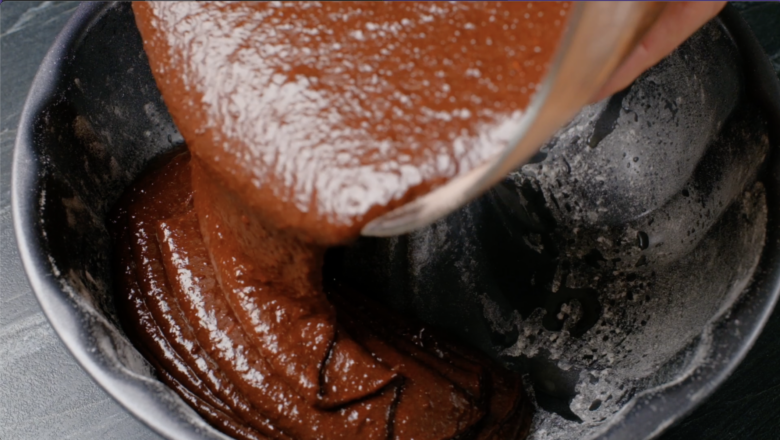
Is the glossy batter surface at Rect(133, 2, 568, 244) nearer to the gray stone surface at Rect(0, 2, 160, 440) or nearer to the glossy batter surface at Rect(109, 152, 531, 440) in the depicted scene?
the glossy batter surface at Rect(109, 152, 531, 440)

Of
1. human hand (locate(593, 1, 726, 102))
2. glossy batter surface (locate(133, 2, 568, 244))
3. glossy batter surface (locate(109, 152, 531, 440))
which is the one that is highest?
human hand (locate(593, 1, 726, 102))

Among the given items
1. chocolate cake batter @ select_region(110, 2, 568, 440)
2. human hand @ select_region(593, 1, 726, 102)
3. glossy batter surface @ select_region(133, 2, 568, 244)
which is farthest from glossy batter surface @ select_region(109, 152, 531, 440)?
human hand @ select_region(593, 1, 726, 102)

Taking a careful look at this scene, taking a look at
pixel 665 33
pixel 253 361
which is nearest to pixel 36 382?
pixel 253 361

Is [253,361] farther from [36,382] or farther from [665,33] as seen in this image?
[665,33]

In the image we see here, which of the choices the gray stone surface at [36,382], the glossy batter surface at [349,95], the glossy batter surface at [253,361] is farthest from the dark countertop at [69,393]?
the glossy batter surface at [349,95]

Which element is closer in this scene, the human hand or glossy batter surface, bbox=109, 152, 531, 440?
the human hand

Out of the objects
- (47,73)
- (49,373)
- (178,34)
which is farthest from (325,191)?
(49,373)

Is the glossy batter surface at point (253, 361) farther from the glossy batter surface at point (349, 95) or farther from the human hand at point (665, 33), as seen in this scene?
the human hand at point (665, 33)
